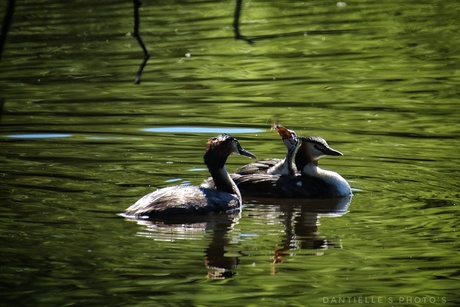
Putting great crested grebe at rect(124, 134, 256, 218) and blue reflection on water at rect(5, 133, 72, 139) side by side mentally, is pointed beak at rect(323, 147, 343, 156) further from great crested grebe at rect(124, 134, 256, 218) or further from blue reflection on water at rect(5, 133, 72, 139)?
blue reflection on water at rect(5, 133, 72, 139)

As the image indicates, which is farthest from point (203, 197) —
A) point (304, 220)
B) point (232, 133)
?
point (232, 133)

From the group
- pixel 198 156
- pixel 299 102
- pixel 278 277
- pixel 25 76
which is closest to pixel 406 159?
pixel 198 156

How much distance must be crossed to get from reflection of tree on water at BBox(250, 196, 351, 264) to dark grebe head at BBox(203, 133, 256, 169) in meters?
0.59

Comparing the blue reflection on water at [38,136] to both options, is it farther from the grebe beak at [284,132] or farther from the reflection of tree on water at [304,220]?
the reflection of tree on water at [304,220]

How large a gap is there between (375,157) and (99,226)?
3.88 metres

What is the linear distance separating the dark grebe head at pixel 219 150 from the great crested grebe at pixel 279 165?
603 millimetres

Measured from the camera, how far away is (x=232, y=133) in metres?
13.8

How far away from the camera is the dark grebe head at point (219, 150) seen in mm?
11227

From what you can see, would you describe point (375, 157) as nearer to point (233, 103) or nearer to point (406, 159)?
point (406, 159)

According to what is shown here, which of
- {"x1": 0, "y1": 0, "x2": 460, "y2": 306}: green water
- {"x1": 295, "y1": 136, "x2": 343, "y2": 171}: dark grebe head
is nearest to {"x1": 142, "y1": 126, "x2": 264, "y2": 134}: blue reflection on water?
{"x1": 0, "y1": 0, "x2": 460, "y2": 306}: green water

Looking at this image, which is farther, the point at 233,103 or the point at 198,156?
the point at 233,103

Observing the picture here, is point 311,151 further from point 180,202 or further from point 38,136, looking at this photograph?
point 38,136

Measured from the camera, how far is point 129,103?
51.6ft

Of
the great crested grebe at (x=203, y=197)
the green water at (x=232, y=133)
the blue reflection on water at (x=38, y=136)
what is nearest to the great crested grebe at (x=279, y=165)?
the green water at (x=232, y=133)
